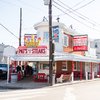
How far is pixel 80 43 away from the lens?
32.7 m

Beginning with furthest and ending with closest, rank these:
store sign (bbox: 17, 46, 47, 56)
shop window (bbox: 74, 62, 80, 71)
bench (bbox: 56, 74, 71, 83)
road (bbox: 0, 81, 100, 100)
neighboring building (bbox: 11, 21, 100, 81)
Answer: shop window (bbox: 74, 62, 80, 71), neighboring building (bbox: 11, 21, 100, 81), store sign (bbox: 17, 46, 47, 56), bench (bbox: 56, 74, 71, 83), road (bbox: 0, 81, 100, 100)

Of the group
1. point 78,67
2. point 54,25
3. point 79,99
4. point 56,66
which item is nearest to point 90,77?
point 78,67

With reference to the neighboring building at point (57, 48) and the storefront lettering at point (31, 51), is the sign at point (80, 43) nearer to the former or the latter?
the neighboring building at point (57, 48)

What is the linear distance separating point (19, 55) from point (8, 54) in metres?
1.74

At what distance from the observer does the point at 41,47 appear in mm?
28266

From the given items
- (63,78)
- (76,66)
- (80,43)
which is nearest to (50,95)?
(63,78)

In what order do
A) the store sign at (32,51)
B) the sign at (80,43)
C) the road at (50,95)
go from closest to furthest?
the road at (50,95) < the store sign at (32,51) < the sign at (80,43)

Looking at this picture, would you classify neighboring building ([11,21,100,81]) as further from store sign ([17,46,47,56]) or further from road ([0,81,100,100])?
road ([0,81,100,100])

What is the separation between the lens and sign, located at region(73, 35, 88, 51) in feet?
104

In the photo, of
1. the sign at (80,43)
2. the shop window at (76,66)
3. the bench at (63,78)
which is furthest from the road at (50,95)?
the shop window at (76,66)

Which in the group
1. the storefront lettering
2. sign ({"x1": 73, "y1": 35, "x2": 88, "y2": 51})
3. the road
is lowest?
the road

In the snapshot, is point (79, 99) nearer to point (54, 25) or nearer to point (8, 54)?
point (8, 54)

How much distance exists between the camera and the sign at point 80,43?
31.8m

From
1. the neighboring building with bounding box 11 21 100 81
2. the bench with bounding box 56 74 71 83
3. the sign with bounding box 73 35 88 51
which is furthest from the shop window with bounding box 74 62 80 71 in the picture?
the bench with bounding box 56 74 71 83
